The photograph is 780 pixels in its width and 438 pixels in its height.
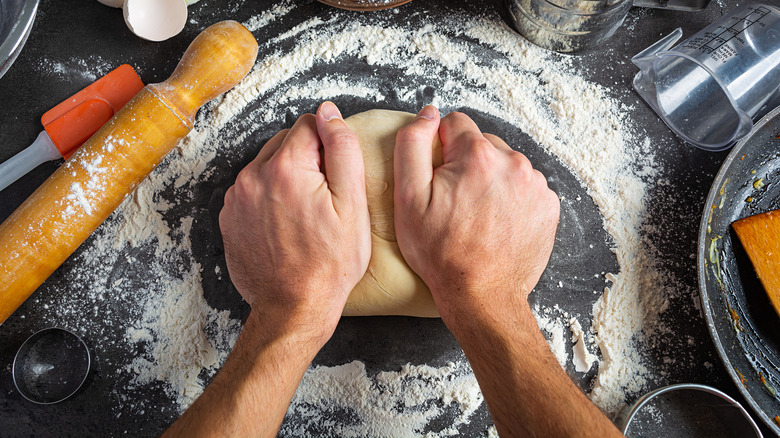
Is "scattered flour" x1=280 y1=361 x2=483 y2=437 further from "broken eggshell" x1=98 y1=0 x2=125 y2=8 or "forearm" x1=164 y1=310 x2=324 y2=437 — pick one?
"broken eggshell" x1=98 y1=0 x2=125 y2=8

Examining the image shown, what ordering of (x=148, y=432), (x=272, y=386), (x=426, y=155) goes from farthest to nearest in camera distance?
1. (x=148, y=432)
2. (x=426, y=155)
3. (x=272, y=386)

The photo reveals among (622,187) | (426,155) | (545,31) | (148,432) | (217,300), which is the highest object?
(545,31)

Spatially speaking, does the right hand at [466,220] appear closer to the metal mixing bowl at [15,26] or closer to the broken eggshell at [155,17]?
the broken eggshell at [155,17]

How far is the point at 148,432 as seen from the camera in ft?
4.06

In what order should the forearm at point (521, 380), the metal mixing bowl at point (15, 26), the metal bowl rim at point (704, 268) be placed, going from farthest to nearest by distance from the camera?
the metal bowl rim at point (704, 268) → the metal mixing bowl at point (15, 26) → the forearm at point (521, 380)

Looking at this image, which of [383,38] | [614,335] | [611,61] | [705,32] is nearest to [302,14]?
[383,38]

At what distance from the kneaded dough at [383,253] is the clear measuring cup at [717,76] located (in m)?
0.71

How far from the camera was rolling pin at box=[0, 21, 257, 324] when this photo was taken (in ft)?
3.58

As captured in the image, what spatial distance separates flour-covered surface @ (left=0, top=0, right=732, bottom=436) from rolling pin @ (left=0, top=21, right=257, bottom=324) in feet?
0.47

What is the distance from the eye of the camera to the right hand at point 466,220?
1.05m

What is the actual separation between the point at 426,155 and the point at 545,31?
21.2 inches

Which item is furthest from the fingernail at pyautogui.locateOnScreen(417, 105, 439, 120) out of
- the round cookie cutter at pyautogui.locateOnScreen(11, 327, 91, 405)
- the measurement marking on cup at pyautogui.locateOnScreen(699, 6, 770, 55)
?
the round cookie cutter at pyautogui.locateOnScreen(11, 327, 91, 405)

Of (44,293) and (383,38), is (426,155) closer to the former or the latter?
(383,38)

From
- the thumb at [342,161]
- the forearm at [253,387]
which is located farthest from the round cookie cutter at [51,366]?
the thumb at [342,161]
